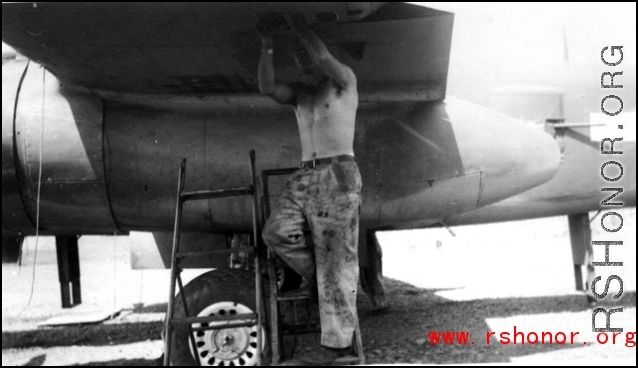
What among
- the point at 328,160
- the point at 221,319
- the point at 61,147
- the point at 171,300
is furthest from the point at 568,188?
the point at 61,147

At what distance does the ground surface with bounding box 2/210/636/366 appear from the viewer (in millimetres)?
5215

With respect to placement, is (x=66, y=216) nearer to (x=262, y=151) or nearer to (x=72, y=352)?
(x=72, y=352)

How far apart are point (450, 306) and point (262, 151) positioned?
3832 millimetres

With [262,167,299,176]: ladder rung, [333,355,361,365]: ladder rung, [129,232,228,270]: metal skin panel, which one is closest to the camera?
[333,355,361,365]: ladder rung

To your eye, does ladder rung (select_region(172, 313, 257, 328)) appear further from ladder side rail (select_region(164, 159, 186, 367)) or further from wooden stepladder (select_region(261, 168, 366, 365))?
wooden stepladder (select_region(261, 168, 366, 365))

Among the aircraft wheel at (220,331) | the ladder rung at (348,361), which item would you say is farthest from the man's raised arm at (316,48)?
the ladder rung at (348,361)

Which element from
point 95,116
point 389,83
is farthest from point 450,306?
point 95,116

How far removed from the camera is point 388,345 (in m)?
5.62

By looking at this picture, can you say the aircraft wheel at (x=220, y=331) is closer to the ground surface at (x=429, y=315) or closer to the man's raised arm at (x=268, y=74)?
the ground surface at (x=429, y=315)

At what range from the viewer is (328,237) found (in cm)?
403

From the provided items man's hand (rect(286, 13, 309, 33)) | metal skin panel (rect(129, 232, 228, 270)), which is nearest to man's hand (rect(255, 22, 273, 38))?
man's hand (rect(286, 13, 309, 33))

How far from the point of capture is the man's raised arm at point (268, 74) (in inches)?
161

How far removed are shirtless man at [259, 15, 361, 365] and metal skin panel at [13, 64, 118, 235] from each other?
5.91ft

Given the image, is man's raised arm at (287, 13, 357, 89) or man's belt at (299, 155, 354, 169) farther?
man's belt at (299, 155, 354, 169)
